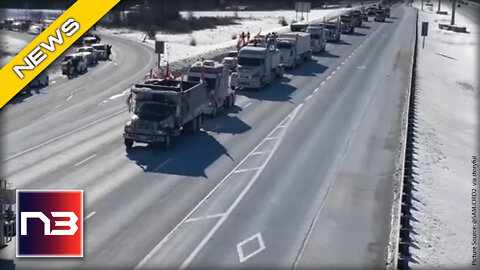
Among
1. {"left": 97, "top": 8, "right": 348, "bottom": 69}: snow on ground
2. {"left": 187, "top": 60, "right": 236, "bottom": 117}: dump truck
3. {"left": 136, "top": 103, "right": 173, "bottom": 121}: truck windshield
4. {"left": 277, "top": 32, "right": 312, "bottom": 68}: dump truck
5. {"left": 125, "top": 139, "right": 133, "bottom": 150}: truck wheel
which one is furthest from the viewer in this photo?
{"left": 97, "top": 8, "right": 348, "bottom": 69}: snow on ground

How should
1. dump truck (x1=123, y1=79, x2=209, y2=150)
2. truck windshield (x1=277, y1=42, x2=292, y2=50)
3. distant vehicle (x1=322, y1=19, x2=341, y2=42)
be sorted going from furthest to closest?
distant vehicle (x1=322, y1=19, x2=341, y2=42) < truck windshield (x1=277, y1=42, x2=292, y2=50) < dump truck (x1=123, y1=79, x2=209, y2=150)

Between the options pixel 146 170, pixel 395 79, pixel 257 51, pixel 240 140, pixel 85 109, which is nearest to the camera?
pixel 146 170

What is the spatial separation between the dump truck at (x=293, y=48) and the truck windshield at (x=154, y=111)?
97.5 ft

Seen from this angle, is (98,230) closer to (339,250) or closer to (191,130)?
(339,250)

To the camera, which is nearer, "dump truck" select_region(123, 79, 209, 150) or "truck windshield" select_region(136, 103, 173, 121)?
"dump truck" select_region(123, 79, 209, 150)

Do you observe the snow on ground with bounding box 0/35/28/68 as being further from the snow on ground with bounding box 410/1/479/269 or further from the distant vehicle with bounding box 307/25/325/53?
the snow on ground with bounding box 410/1/479/269

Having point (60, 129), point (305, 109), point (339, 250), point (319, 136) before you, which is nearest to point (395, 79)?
point (305, 109)

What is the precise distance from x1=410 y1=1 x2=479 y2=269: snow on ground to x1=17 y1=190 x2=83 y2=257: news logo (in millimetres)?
9560

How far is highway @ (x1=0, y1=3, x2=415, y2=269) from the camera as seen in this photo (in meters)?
21.4

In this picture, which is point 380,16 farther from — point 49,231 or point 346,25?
point 49,231

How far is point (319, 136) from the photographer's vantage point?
36.8 m

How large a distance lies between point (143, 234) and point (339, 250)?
597cm

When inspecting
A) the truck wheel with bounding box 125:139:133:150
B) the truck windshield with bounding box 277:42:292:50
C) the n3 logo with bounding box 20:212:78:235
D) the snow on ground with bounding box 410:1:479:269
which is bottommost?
the snow on ground with bounding box 410:1:479:269

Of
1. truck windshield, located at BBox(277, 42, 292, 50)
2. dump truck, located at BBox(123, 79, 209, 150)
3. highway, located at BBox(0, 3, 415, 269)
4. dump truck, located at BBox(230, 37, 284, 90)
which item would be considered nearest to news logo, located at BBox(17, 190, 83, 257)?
highway, located at BBox(0, 3, 415, 269)
